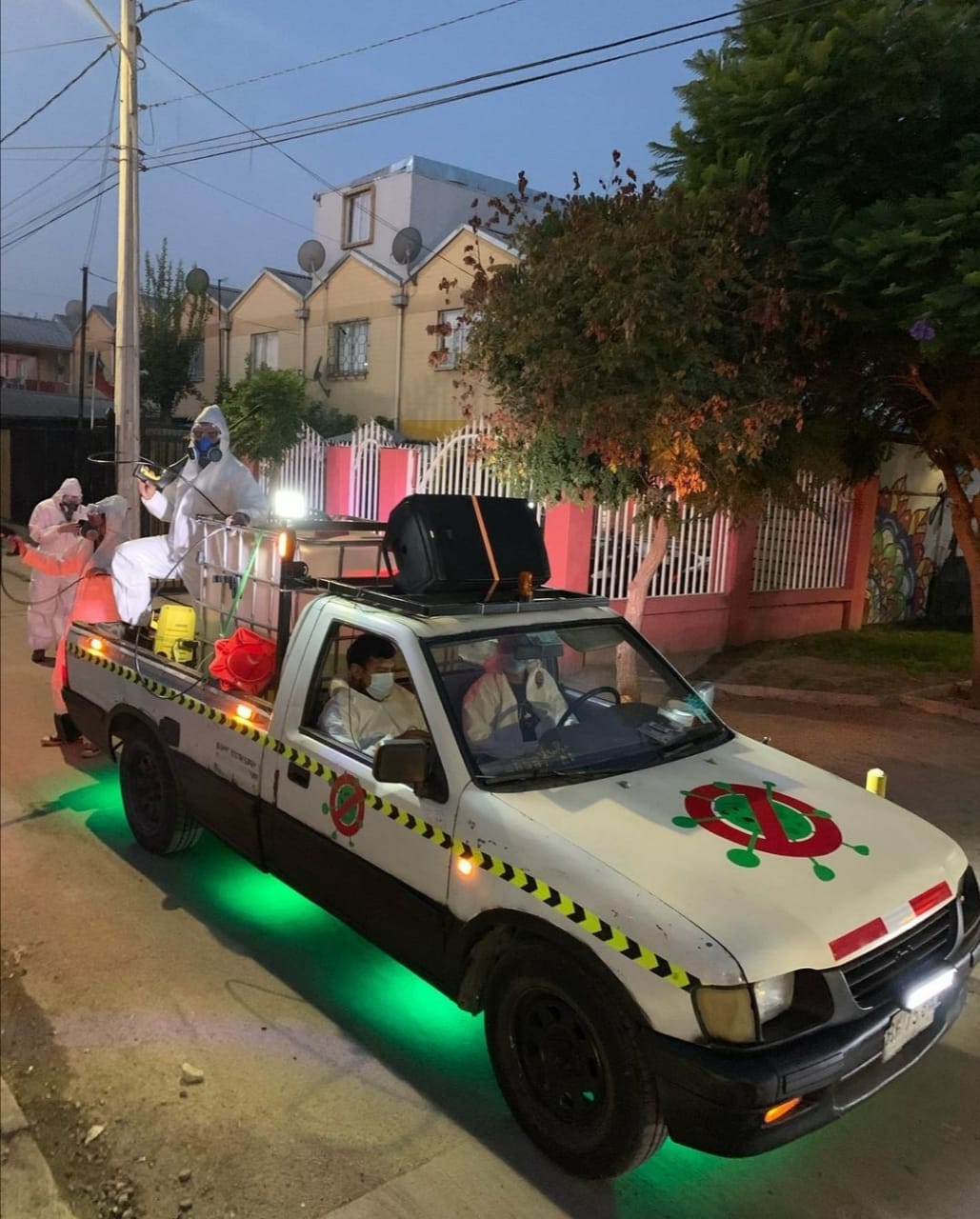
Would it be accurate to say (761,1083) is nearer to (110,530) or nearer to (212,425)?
(212,425)

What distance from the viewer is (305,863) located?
3.77 m

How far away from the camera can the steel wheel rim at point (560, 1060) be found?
2695mm

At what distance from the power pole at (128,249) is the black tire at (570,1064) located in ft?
27.7

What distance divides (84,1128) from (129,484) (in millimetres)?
8522

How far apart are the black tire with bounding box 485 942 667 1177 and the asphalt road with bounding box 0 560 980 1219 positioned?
0.16 m

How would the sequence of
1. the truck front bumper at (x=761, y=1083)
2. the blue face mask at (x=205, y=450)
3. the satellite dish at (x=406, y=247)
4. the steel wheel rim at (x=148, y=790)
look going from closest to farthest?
1. the truck front bumper at (x=761, y=1083)
2. the steel wheel rim at (x=148, y=790)
3. the blue face mask at (x=205, y=450)
4. the satellite dish at (x=406, y=247)

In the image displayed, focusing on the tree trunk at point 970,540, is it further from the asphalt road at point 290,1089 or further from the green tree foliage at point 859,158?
the asphalt road at point 290,1089

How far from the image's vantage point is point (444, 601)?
3820 mm

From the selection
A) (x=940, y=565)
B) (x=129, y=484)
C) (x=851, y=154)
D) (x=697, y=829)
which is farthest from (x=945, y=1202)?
(x=940, y=565)

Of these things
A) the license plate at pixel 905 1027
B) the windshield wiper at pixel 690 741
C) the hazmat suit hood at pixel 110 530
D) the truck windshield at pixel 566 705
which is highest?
the hazmat suit hood at pixel 110 530

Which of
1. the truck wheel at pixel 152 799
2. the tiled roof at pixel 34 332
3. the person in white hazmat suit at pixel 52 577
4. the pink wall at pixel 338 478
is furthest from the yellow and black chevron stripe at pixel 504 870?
the tiled roof at pixel 34 332

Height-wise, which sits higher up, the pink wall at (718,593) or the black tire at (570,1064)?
the pink wall at (718,593)

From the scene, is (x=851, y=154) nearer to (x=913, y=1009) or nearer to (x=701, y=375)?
(x=701, y=375)

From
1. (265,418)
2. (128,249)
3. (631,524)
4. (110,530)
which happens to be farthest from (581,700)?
(265,418)
